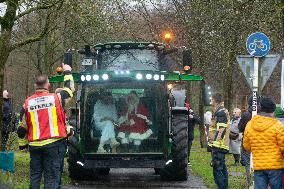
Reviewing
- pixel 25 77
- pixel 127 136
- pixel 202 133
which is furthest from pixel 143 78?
pixel 25 77

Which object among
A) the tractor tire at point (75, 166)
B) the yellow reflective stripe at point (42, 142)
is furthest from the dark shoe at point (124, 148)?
the yellow reflective stripe at point (42, 142)

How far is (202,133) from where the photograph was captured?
104ft

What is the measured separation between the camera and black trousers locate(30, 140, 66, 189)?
10320 millimetres

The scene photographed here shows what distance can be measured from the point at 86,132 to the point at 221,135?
3194 mm

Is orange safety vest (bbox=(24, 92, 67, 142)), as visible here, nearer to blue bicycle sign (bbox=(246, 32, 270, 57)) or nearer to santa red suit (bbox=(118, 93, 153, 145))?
santa red suit (bbox=(118, 93, 153, 145))

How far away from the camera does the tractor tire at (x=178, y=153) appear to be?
15227mm

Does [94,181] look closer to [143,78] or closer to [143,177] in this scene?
[143,177]

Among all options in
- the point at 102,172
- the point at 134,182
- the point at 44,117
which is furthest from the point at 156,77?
the point at 44,117

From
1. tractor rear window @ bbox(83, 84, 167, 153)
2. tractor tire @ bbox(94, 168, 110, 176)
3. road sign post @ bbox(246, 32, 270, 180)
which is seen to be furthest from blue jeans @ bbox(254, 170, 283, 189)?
tractor tire @ bbox(94, 168, 110, 176)

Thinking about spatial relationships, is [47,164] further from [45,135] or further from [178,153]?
[178,153]

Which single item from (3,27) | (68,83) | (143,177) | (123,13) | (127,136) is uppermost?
(123,13)

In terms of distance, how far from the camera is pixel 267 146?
10375 mm

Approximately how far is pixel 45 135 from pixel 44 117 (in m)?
0.27

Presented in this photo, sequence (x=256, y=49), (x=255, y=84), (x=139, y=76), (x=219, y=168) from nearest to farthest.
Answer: (x=219, y=168), (x=255, y=84), (x=256, y=49), (x=139, y=76)
